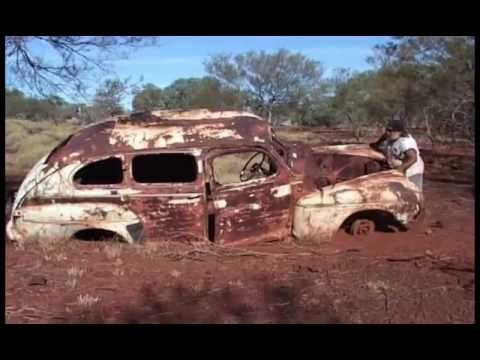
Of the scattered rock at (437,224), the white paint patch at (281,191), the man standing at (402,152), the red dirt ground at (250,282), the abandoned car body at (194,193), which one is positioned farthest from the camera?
the scattered rock at (437,224)

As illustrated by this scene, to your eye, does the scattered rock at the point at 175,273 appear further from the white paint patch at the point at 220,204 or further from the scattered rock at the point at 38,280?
the scattered rock at the point at 38,280

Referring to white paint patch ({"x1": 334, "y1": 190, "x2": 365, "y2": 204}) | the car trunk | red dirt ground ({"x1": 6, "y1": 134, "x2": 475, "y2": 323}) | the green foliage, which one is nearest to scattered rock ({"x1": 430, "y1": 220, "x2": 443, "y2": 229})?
red dirt ground ({"x1": 6, "y1": 134, "x2": 475, "y2": 323})

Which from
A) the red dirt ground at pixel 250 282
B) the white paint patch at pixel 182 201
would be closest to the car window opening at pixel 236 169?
the white paint patch at pixel 182 201

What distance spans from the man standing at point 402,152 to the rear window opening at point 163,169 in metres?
3.07

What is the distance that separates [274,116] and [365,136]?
8604mm

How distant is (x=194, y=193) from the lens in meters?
7.01

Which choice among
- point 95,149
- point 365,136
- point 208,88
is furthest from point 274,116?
point 95,149

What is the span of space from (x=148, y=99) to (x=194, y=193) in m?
35.7

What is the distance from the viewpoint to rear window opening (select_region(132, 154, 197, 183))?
8570mm

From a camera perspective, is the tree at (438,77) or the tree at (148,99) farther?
the tree at (148,99)

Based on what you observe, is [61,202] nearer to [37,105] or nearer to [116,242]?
[116,242]

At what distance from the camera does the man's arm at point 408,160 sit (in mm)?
8188

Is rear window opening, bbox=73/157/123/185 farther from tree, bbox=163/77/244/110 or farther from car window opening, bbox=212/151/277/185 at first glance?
tree, bbox=163/77/244/110

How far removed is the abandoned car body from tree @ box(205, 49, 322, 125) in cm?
2915
